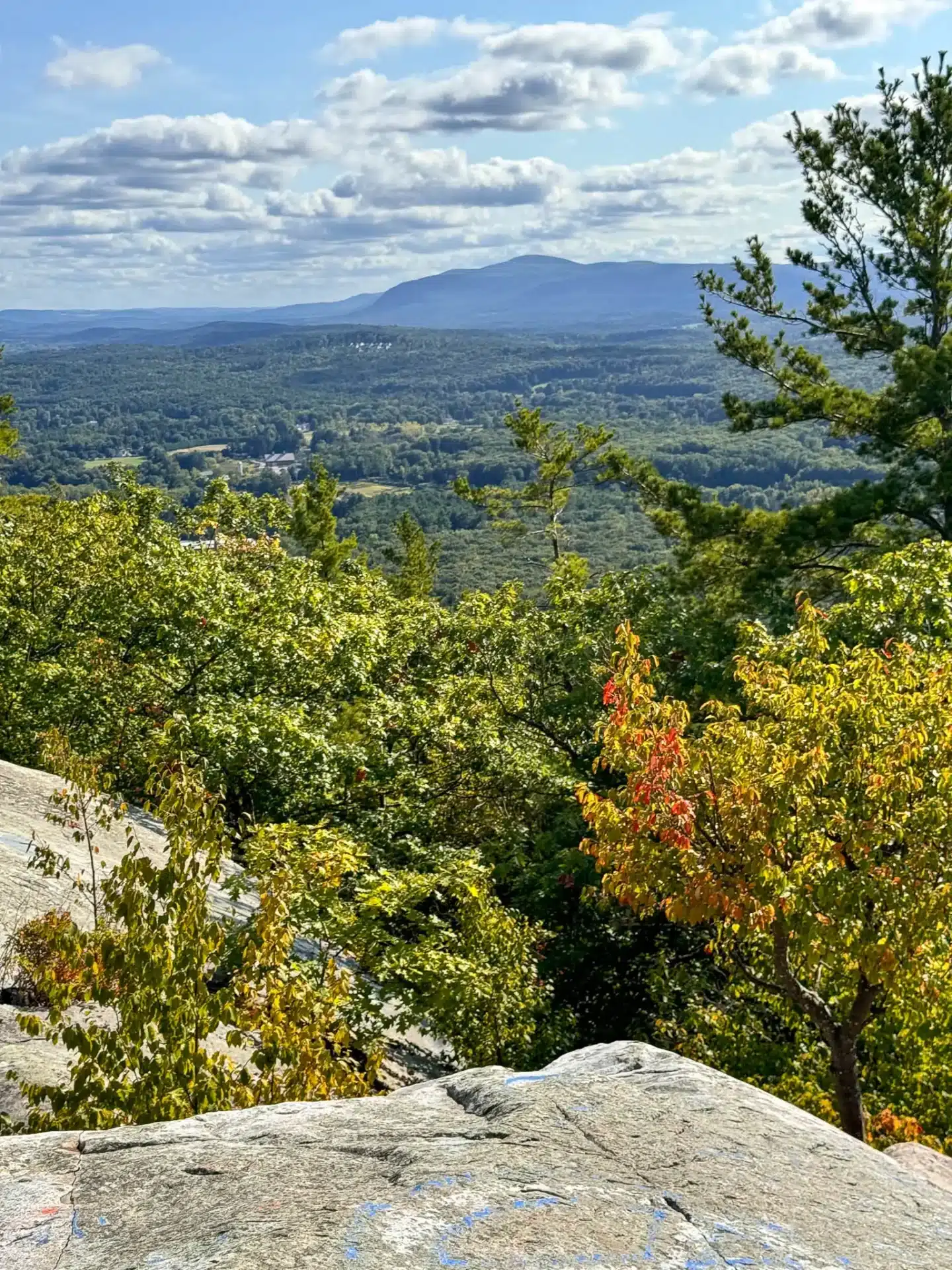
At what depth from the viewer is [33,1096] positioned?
7008 mm

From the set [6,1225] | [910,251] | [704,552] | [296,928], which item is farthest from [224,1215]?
[910,251]

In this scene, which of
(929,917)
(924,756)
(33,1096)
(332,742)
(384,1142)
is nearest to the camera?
(384,1142)

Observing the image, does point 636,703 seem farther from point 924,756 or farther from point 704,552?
point 704,552

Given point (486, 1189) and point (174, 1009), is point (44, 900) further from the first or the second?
point (486, 1189)

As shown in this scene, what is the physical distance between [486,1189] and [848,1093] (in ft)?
20.1

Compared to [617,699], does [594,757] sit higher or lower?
lower

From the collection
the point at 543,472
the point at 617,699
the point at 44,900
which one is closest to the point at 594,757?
the point at 617,699

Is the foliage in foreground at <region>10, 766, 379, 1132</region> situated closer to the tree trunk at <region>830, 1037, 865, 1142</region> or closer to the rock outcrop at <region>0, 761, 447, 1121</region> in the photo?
the rock outcrop at <region>0, 761, 447, 1121</region>

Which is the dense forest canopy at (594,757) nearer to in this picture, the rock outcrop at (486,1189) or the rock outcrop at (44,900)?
the rock outcrop at (44,900)

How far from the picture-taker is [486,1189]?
5484mm

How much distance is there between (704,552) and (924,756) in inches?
765

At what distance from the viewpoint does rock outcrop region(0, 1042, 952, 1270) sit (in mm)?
5047

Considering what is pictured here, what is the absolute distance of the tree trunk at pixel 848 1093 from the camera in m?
10.3

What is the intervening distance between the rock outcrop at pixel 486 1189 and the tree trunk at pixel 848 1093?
369 centimetres
